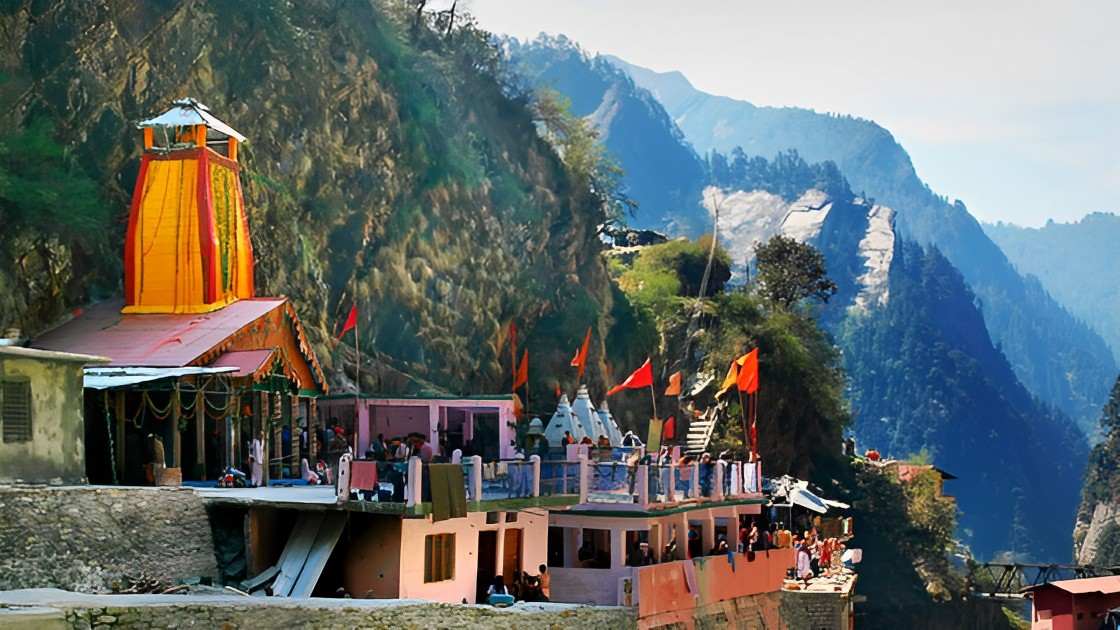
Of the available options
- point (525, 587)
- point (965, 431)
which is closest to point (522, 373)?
point (525, 587)

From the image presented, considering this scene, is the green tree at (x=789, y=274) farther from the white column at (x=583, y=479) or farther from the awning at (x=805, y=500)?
the white column at (x=583, y=479)

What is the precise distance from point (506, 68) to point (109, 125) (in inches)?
1249

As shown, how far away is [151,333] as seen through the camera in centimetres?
3438

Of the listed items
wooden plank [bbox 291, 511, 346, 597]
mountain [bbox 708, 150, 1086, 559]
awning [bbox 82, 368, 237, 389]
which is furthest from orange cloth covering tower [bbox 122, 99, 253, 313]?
mountain [bbox 708, 150, 1086, 559]

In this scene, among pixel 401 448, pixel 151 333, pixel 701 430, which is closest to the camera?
pixel 151 333

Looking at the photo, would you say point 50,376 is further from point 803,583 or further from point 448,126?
point 448,126

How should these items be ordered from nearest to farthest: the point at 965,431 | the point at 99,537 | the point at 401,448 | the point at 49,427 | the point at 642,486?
the point at 99,537, the point at 49,427, the point at 642,486, the point at 401,448, the point at 965,431

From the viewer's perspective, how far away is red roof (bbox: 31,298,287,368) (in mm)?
32531

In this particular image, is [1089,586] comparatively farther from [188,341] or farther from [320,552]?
[320,552]

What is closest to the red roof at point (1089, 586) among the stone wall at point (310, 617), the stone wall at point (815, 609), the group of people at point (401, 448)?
the stone wall at point (815, 609)

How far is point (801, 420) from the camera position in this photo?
79.6 meters

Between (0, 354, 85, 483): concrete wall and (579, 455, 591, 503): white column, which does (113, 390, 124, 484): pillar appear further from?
(579, 455, 591, 503): white column

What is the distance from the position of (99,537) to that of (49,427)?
2296 millimetres

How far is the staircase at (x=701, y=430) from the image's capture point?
223 feet
